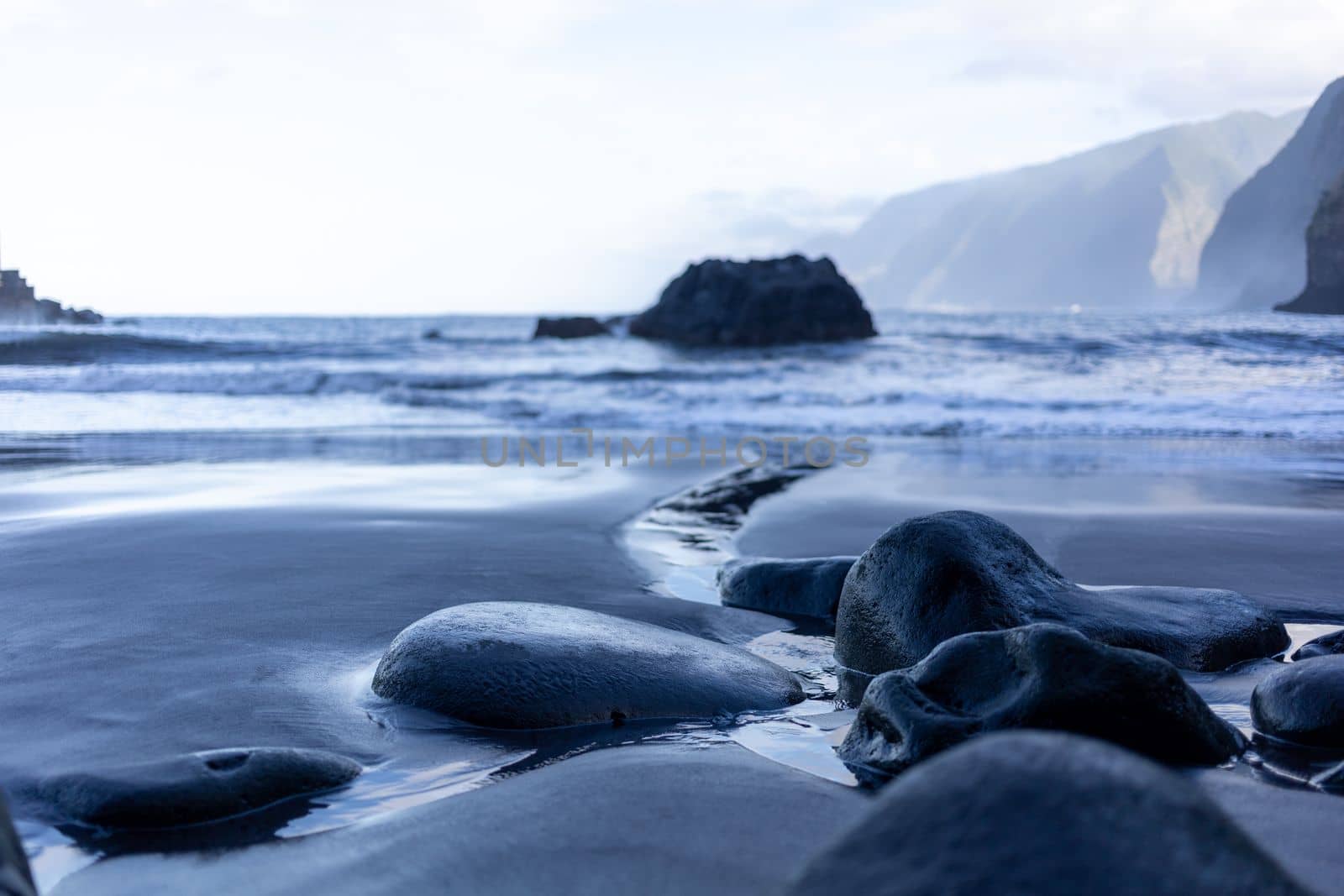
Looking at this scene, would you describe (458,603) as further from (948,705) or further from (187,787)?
(948,705)

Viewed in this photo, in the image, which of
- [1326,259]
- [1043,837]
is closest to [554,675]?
[1043,837]

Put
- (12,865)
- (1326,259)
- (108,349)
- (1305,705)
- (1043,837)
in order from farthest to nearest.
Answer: (1326,259)
(108,349)
(1305,705)
(12,865)
(1043,837)

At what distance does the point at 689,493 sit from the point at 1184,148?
187426 mm

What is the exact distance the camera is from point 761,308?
2877 centimetres

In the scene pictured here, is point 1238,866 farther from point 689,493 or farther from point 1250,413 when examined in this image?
point 1250,413

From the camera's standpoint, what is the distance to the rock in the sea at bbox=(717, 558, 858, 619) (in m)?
3.74

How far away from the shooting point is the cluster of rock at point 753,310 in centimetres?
2858

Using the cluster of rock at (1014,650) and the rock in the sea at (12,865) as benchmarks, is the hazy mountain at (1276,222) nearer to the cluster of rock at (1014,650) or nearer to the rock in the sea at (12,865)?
the cluster of rock at (1014,650)

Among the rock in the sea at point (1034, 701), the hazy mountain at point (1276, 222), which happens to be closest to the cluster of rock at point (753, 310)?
the rock in the sea at point (1034, 701)

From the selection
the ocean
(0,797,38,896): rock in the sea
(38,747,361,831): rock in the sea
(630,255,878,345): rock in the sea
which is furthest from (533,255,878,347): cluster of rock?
(0,797,38,896): rock in the sea

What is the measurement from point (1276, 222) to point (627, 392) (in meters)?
83.2

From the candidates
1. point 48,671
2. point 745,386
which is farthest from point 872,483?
point 745,386

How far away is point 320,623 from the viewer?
10.6 ft

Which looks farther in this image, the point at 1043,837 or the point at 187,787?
the point at 187,787
